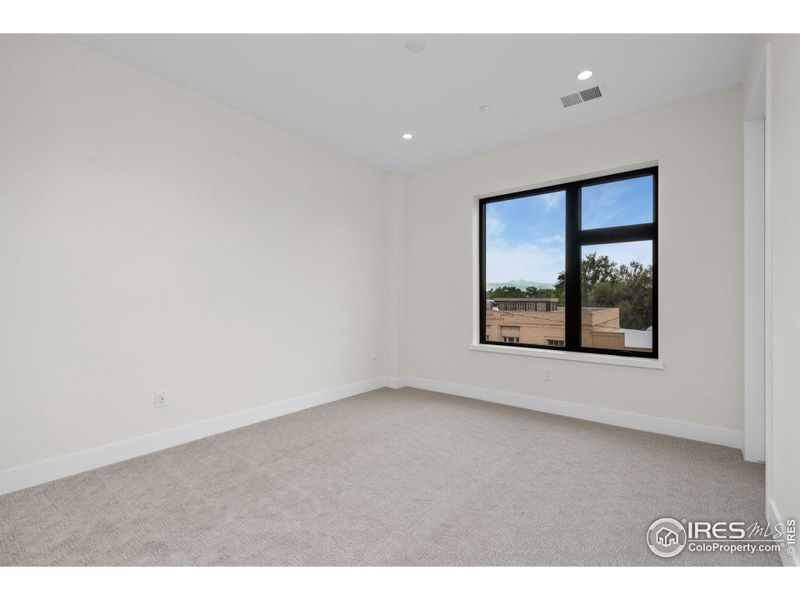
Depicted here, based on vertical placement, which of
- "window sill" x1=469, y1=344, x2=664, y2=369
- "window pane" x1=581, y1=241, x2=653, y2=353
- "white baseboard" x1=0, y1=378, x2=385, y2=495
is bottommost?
"white baseboard" x1=0, y1=378, x2=385, y2=495

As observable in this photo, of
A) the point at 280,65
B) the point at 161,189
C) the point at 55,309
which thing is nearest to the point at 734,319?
the point at 280,65

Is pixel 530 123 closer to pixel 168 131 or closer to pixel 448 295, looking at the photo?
pixel 448 295

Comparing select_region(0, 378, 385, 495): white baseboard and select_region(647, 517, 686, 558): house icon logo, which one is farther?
select_region(0, 378, 385, 495): white baseboard

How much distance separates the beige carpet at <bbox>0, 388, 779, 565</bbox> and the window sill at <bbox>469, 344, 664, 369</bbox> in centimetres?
57

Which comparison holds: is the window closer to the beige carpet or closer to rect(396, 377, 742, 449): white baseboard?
rect(396, 377, 742, 449): white baseboard

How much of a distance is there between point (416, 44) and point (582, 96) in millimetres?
1489

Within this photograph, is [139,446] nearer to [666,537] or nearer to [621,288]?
[666,537]

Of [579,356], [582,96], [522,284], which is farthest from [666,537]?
[582,96]

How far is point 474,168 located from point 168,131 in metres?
2.99

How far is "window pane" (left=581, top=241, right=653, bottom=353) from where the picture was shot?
136 inches

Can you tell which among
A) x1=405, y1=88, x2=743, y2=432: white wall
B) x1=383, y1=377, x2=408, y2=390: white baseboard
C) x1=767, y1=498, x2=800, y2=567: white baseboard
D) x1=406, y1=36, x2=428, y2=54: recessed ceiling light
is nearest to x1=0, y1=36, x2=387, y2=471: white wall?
x1=383, y1=377, x2=408, y2=390: white baseboard

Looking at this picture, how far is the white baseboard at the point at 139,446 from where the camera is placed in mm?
2273

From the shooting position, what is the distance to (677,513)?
2.01 m

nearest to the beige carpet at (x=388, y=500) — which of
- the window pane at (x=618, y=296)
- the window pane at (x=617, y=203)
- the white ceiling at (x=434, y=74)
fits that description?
the window pane at (x=618, y=296)
